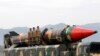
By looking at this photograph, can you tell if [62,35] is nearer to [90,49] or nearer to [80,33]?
[80,33]

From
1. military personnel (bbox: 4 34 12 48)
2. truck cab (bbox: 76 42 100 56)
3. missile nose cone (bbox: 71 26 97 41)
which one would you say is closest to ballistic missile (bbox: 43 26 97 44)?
missile nose cone (bbox: 71 26 97 41)

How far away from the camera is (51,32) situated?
64.5 ft

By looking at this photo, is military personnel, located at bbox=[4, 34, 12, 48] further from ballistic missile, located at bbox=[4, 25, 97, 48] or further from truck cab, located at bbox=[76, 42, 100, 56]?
truck cab, located at bbox=[76, 42, 100, 56]

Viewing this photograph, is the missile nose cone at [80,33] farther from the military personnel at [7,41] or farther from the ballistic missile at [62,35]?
the military personnel at [7,41]

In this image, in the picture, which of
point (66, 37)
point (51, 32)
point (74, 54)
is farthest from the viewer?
point (51, 32)

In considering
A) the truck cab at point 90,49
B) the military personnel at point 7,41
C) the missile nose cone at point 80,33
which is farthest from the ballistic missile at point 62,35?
the military personnel at point 7,41

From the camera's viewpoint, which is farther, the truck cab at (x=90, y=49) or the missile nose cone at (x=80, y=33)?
the missile nose cone at (x=80, y=33)

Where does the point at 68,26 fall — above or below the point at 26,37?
above

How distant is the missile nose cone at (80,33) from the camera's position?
55.3ft

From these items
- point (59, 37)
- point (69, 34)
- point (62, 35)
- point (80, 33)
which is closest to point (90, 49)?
point (80, 33)

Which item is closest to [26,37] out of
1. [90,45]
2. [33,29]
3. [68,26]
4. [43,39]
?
[33,29]

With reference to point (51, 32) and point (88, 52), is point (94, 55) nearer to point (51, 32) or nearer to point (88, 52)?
point (88, 52)

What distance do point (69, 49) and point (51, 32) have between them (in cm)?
246

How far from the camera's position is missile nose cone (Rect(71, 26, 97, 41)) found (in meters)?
16.9
